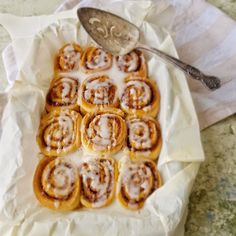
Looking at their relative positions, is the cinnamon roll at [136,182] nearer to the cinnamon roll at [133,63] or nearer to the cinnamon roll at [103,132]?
the cinnamon roll at [103,132]

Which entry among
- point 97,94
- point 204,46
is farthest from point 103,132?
point 204,46

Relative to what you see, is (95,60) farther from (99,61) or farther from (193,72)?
(193,72)

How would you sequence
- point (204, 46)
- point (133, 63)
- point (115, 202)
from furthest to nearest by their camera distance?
1. point (204, 46)
2. point (133, 63)
3. point (115, 202)

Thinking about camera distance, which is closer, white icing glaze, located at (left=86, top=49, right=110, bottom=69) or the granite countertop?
the granite countertop

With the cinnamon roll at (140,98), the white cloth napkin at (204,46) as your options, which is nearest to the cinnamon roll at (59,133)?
the cinnamon roll at (140,98)

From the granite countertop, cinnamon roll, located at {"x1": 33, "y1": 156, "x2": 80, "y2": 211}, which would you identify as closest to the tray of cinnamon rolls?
cinnamon roll, located at {"x1": 33, "y1": 156, "x2": 80, "y2": 211}

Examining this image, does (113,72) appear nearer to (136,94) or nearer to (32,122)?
(136,94)

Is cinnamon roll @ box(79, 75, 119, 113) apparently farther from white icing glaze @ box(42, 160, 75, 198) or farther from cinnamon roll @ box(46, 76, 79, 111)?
white icing glaze @ box(42, 160, 75, 198)
